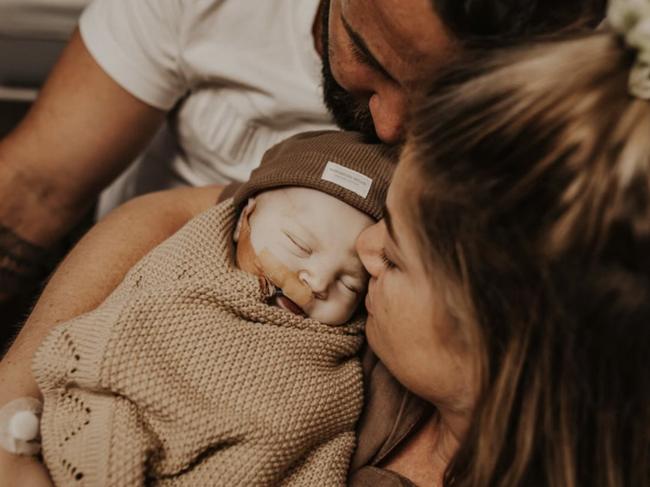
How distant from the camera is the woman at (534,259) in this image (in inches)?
25.6

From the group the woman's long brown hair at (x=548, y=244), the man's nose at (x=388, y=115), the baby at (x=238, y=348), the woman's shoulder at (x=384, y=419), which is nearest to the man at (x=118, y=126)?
the man's nose at (x=388, y=115)

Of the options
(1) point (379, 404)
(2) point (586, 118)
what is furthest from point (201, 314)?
(2) point (586, 118)

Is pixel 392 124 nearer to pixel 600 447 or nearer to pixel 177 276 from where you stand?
pixel 177 276

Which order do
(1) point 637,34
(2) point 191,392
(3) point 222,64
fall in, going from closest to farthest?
(1) point 637,34 < (2) point 191,392 < (3) point 222,64

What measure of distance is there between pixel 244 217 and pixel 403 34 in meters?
0.39

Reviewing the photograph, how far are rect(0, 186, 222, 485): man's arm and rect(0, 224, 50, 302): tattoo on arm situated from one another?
0.61ft

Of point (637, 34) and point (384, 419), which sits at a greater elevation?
point (637, 34)

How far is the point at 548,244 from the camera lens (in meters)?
0.67

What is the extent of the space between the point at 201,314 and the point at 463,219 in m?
0.40

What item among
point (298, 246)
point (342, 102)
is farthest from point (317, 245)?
point (342, 102)

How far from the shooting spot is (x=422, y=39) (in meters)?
0.88

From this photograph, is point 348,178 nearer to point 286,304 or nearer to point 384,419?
point 286,304

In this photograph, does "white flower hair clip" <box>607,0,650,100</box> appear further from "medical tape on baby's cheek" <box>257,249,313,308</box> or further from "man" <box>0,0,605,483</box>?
"medical tape on baby's cheek" <box>257,249,313,308</box>

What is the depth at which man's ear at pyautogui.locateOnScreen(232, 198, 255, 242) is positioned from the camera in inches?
42.9
